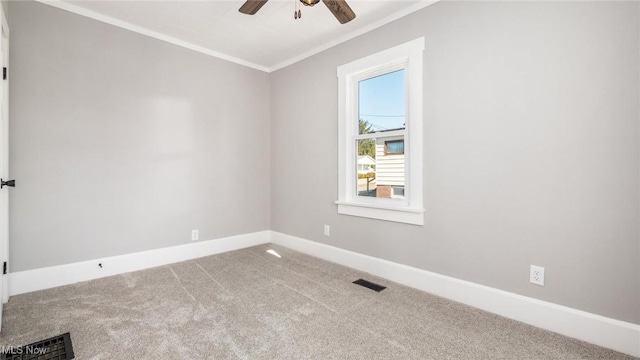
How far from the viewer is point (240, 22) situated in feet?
9.61

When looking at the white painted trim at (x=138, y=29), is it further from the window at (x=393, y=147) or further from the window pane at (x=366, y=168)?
the window at (x=393, y=147)

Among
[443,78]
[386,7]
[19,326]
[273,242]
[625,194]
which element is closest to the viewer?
[625,194]

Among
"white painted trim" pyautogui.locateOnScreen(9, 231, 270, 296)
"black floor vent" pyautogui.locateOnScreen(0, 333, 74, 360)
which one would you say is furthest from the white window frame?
"black floor vent" pyautogui.locateOnScreen(0, 333, 74, 360)

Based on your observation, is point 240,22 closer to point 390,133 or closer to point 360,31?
point 360,31

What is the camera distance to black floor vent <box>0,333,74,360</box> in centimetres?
164

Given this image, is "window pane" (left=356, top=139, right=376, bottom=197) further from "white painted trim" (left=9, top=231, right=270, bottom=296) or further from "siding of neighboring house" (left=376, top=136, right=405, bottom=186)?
"white painted trim" (left=9, top=231, right=270, bottom=296)

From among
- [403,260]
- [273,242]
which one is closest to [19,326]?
[273,242]

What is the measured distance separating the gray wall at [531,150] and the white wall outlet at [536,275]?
0.11 feet

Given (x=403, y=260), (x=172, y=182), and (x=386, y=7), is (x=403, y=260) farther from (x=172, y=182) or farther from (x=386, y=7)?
(x=172, y=182)

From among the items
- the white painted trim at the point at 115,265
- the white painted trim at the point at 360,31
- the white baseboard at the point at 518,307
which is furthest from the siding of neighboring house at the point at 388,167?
the white painted trim at the point at 115,265

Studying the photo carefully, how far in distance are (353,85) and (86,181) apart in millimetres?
2885

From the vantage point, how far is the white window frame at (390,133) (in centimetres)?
262

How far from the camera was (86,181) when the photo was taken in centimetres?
279

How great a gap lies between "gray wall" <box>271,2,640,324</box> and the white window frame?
0.26 feet
